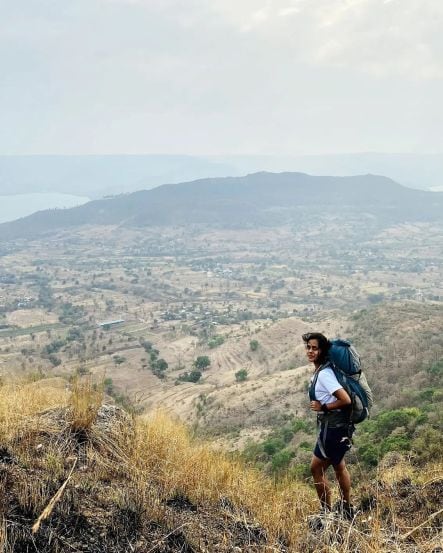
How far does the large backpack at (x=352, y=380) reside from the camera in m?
3.86

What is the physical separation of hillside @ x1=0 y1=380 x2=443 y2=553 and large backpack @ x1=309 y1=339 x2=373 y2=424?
0.56 m

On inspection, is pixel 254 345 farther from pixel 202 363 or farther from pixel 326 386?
pixel 326 386

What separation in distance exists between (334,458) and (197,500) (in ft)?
3.96

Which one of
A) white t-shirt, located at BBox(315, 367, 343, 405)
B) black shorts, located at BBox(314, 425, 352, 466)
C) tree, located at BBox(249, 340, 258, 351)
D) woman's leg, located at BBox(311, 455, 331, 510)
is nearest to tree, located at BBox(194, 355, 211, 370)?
tree, located at BBox(249, 340, 258, 351)

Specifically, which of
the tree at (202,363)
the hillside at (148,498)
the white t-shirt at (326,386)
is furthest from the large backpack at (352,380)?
the tree at (202,363)

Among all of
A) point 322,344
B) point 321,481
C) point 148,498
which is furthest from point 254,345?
point 148,498

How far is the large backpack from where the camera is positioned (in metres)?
3.86

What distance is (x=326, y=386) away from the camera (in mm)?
3865

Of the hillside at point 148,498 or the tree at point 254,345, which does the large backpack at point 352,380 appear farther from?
the tree at point 254,345

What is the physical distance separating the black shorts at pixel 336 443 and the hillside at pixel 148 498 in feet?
1.38

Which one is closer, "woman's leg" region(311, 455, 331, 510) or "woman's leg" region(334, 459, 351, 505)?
"woman's leg" region(311, 455, 331, 510)

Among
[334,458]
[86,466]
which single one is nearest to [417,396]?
[334,458]

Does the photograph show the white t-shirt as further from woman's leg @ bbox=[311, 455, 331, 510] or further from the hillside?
the hillside

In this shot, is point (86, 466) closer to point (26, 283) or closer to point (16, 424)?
point (16, 424)
